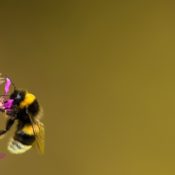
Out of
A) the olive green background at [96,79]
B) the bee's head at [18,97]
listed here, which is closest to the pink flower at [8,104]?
the bee's head at [18,97]

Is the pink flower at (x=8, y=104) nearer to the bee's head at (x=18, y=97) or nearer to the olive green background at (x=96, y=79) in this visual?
the bee's head at (x=18, y=97)

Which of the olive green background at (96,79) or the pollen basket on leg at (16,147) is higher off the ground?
the pollen basket on leg at (16,147)

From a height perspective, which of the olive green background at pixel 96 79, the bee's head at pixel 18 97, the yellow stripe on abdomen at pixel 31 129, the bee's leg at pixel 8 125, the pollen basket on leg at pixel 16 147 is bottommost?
the olive green background at pixel 96 79

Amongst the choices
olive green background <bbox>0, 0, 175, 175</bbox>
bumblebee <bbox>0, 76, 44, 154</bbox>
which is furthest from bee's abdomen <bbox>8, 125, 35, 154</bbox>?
olive green background <bbox>0, 0, 175, 175</bbox>

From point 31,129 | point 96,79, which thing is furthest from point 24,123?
point 96,79

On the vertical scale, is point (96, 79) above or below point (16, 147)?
below

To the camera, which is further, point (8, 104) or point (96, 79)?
point (96, 79)

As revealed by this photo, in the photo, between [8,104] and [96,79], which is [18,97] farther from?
[96,79]

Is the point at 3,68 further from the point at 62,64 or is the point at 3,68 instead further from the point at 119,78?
the point at 119,78
